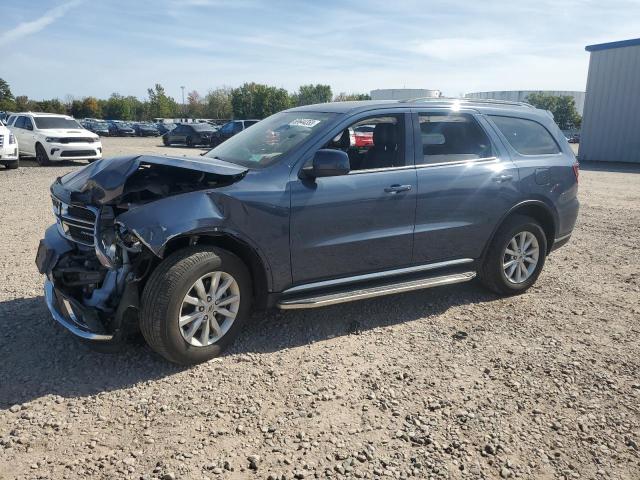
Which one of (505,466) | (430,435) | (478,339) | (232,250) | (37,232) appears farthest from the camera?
(37,232)

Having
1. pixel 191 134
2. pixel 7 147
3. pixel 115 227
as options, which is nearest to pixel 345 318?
pixel 115 227

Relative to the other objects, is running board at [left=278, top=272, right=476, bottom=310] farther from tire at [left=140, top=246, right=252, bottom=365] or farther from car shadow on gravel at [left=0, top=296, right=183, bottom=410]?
car shadow on gravel at [left=0, top=296, right=183, bottom=410]

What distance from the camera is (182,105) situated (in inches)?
3659

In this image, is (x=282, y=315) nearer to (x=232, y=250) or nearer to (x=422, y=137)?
(x=232, y=250)

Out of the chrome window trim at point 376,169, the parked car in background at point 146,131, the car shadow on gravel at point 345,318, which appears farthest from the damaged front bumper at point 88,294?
the parked car in background at point 146,131

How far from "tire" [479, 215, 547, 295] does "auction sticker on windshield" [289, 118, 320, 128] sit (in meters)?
2.07

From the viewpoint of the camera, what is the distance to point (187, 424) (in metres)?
2.99

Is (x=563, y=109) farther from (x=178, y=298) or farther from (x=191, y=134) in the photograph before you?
(x=178, y=298)

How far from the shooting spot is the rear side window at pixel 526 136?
5012mm

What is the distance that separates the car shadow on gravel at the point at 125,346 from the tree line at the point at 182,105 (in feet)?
202

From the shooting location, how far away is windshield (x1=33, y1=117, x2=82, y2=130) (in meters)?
16.3

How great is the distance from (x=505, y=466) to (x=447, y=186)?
2.45 metres

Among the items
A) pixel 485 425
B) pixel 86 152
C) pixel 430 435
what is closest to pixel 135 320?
pixel 430 435

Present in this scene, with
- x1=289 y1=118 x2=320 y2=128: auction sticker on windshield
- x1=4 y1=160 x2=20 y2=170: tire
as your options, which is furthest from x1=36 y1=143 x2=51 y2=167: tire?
x1=289 y1=118 x2=320 y2=128: auction sticker on windshield
